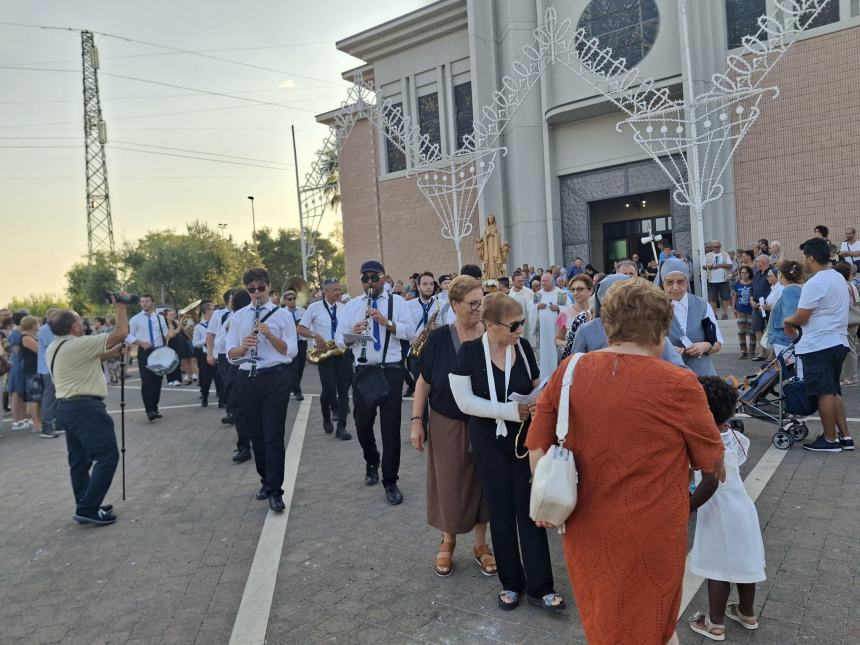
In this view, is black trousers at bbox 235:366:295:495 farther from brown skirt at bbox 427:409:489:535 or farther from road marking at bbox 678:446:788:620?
road marking at bbox 678:446:788:620

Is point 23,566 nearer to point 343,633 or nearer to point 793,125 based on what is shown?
point 343,633

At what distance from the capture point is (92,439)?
203 inches

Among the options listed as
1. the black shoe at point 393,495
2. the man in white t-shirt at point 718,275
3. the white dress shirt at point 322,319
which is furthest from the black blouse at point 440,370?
the man in white t-shirt at point 718,275

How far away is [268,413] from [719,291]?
12241mm

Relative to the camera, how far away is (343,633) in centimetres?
329

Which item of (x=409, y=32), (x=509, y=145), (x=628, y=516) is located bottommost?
(x=628, y=516)

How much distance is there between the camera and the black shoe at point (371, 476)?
5809mm

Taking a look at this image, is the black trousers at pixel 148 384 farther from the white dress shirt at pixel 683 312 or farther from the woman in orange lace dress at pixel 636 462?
the woman in orange lace dress at pixel 636 462

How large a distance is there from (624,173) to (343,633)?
18.8m

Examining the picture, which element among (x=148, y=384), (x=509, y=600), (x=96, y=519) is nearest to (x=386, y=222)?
(x=148, y=384)

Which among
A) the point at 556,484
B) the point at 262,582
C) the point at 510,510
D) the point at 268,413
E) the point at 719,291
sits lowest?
the point at 262,582

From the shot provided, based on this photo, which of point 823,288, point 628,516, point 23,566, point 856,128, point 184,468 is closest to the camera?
point 628,516

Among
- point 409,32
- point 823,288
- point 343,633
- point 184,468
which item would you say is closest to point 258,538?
point 343,633

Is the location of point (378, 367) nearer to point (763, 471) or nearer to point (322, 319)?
point (322, 319)
